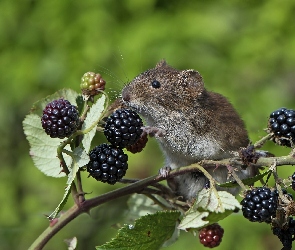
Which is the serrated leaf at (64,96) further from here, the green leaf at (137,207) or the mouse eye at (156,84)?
the mouse eye at (156,84)

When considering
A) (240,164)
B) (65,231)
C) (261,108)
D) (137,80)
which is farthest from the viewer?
(261,108)

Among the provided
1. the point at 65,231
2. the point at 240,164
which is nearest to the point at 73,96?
the point at 240,164

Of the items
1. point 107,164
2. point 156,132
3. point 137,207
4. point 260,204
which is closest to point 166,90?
point 156,132

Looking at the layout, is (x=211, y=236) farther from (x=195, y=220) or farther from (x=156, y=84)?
(x=156, y=84)

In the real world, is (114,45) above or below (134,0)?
below

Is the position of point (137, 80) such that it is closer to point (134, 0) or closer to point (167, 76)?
point (167, 76)

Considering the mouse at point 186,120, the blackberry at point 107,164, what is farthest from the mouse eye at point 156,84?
the blackberry at point 107,164
